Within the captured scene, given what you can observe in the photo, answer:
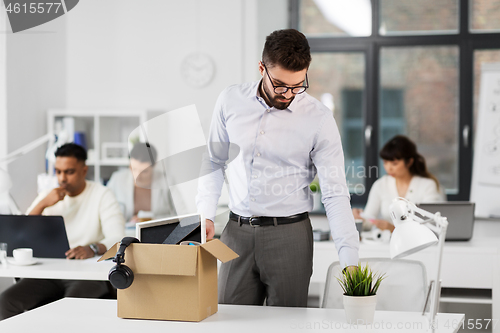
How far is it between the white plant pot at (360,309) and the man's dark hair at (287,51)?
70 centimetres

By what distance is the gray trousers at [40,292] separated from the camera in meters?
2.51

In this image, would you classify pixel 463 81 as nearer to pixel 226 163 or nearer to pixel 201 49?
pixel 201 49

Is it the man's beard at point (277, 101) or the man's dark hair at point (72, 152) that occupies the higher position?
the man's beard at point (277, 101)

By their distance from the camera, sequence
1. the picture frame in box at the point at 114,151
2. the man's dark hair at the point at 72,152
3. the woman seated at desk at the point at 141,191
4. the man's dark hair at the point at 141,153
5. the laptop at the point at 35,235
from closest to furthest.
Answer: the laptop at the point at 35,235, the man's dark hair at the point at 72,152, the man's dark hair at the point at 141,153, the woman seated at desk at the point at 141,191, the picture frame in box at the point at 114,151

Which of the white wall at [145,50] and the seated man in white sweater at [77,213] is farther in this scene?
the white wall at [145,50]

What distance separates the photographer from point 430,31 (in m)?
4.38

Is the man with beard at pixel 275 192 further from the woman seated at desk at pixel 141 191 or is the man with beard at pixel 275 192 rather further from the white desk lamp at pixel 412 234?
the woman seated at desk at pixel 141 191

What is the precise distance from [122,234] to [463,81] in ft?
9.94

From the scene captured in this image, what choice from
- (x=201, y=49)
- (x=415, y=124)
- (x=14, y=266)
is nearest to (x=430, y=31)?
(x=415, y=124)

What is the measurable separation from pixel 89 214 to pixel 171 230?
1.39 m

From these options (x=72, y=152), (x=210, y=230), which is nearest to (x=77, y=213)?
(x=72, y=152)

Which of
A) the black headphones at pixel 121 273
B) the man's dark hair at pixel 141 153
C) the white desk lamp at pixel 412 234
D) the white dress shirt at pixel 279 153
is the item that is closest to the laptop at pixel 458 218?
the white dress shirt at pixel 279 153

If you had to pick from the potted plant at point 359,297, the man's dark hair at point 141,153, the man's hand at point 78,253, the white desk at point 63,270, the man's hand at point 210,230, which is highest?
the man's dark hair at point 141,153

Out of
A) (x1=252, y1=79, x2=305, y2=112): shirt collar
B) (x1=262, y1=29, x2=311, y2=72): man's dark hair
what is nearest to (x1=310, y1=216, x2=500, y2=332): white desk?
(x1=252, y1=79, x2=305, y2=112): shirt collar
